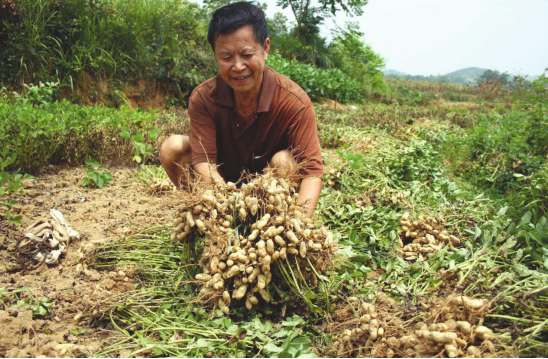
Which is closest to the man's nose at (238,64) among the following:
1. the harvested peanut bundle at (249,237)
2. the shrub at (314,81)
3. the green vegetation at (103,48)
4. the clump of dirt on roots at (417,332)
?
the harvested peanut bundle at (249,237)

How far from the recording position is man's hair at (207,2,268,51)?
214cm

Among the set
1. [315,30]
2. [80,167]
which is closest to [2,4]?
[80,167]

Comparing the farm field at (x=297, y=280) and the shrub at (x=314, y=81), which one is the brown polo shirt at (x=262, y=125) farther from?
the shrub at (x=314, y=81)

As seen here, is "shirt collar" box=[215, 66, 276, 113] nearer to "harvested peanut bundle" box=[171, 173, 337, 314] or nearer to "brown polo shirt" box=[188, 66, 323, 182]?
"brown polo shirt" box=[188, 66, 323, 182]

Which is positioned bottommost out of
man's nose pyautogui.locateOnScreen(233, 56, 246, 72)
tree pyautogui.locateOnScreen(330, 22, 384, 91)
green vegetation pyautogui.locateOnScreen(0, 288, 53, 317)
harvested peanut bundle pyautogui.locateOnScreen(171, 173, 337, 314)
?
green vegetation pyautogui.locateOnScreen(0, 288, 53, 317)

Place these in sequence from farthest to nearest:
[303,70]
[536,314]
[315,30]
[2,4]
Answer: [315,30]
[303,70]
[2,4]
[536,314]

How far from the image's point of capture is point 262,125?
2453 mm

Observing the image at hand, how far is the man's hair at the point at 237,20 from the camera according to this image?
7.01 ft

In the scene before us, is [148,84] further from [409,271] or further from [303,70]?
[409,271]

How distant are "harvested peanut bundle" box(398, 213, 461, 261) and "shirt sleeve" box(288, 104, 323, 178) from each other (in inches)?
30.7

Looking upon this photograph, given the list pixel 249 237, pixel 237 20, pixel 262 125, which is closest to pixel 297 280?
pixel 249 237

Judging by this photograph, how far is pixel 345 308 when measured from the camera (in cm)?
172

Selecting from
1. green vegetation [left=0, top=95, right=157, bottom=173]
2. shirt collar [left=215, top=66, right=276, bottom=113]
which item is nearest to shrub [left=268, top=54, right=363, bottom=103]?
green vegetation [left=0, top=95, right=157, bottom=173]

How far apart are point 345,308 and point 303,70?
833cm
